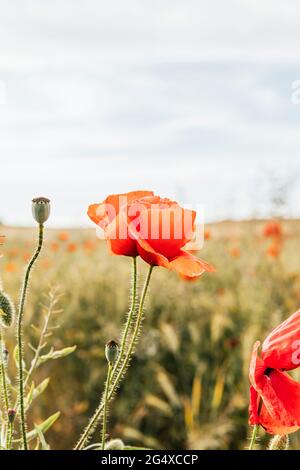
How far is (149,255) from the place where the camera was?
0.58 m

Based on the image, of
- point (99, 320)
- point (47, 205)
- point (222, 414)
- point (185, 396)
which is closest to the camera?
point (47, 205)

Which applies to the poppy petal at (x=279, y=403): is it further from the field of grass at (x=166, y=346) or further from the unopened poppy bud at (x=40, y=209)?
the field of grass at (x=166, y=346)

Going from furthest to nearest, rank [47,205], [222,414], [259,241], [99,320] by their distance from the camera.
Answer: [259,241] < [99,320] < [222,414] < [47,205]

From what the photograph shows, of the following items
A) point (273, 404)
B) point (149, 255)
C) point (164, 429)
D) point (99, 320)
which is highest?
point (149, 255)

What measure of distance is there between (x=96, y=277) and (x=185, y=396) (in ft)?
2.47

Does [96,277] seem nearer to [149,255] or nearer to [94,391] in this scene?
[94,391]

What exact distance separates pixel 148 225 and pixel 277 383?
0.54 feet

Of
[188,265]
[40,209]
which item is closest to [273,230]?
[188,265]

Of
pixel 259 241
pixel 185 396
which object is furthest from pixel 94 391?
pixel 259 241

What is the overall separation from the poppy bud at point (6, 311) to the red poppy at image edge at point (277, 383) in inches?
7.6

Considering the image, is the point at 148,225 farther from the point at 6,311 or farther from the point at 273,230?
the point at 273,230

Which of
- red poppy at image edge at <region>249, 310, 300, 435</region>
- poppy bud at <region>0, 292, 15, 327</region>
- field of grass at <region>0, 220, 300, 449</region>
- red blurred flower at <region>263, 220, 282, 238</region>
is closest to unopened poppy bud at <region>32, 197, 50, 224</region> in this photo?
poppy bud at <region>0, 292, 15, 327</region>

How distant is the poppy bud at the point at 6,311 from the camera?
535 mm

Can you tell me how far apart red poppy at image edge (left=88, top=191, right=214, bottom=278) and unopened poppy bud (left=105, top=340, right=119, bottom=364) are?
0.08 metres
